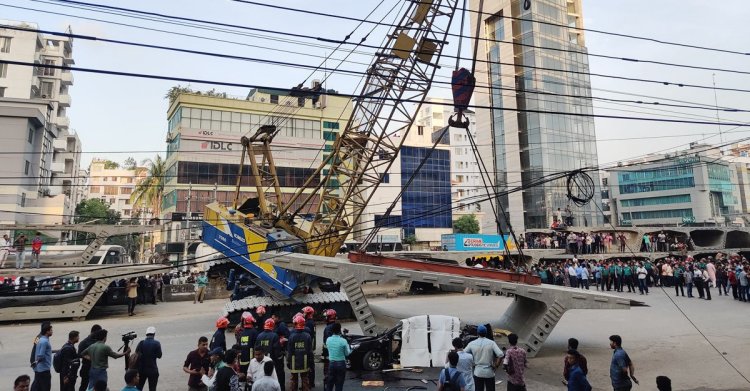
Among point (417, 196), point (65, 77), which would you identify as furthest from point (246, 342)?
point (65, 77)

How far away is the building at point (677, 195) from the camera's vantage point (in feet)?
245

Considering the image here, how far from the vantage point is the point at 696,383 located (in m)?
9.08

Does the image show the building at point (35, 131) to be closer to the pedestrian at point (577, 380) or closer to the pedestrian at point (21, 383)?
the pedestrian at point (21, 383)

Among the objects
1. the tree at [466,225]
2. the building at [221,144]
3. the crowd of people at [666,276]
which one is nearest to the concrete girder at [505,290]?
the crowd of people at [666,276]

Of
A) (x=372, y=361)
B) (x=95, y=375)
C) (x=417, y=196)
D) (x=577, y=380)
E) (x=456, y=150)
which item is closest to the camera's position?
Result: (x=577, y=380)

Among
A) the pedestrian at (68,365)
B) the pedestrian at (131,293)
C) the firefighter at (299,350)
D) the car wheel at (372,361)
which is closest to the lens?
the pedestrian at (68,365)

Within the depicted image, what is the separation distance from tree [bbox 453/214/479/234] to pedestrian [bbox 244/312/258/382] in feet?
201

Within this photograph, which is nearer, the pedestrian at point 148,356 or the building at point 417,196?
the pedestrian at point 148,356

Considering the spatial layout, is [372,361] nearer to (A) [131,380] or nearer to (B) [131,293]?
(A) [131,380]

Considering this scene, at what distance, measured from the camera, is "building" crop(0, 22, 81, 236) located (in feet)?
112

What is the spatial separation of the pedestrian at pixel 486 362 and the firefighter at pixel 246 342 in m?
4.39

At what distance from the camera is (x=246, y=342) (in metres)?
8.44

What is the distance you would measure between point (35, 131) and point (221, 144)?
51.9 ft

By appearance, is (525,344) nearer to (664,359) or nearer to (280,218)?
(664,359)
